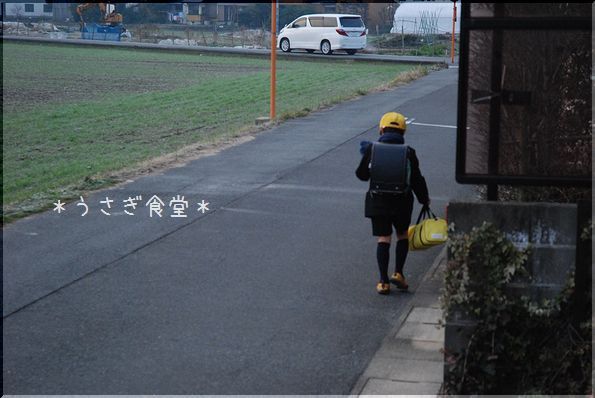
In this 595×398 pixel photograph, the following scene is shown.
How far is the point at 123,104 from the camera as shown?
25.8 metres

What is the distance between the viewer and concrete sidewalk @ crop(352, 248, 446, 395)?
5949 mm

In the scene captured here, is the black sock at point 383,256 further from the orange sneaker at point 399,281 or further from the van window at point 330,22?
the van window at point 330,22

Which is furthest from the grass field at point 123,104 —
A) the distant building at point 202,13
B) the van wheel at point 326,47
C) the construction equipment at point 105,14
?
the distant building at point 202,13

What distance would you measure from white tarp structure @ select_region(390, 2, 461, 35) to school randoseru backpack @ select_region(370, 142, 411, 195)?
54.1 m

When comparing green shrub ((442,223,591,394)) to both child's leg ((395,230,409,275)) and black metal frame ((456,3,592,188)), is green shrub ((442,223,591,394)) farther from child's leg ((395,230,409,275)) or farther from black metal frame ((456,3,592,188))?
child's leg ((395,230,409,275))

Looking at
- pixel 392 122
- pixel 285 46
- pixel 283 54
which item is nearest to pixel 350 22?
pixel 283 54

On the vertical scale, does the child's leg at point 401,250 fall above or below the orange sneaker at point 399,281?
above

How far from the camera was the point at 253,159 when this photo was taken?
14.6 metres

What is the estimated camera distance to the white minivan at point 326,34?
46.9 m

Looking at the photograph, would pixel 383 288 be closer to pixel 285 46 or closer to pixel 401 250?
pixel 401 250

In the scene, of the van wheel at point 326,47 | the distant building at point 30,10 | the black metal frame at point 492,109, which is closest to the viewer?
the black metal frame at point 492,109

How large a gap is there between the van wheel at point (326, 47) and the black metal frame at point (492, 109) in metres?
42.5

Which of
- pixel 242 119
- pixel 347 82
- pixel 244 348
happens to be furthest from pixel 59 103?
pixel 244 348

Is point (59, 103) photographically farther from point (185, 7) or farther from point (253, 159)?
A: point (185, 7)
